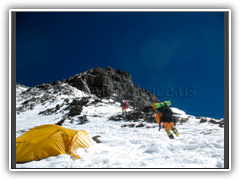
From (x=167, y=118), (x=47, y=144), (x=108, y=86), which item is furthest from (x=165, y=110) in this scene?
(x=108, y=86)

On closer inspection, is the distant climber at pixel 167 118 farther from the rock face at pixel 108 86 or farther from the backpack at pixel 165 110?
the rock face at pixel 108 86

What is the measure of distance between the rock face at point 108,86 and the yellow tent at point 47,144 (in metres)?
41.0

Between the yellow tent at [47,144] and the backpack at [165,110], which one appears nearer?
the yellow tent at [47,144]

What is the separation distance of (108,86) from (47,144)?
171 feet

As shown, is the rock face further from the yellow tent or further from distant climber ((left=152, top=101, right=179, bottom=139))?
the yellow tent

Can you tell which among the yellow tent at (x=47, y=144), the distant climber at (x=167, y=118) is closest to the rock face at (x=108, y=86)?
the distant climber at (x=167, y=118)

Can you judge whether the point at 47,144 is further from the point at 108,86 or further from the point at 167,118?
the point at 108,86

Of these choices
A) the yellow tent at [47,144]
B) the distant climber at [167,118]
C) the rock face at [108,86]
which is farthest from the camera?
the rock face at [108,86]

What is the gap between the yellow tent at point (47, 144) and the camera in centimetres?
378

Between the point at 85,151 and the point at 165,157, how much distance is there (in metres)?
2.81
